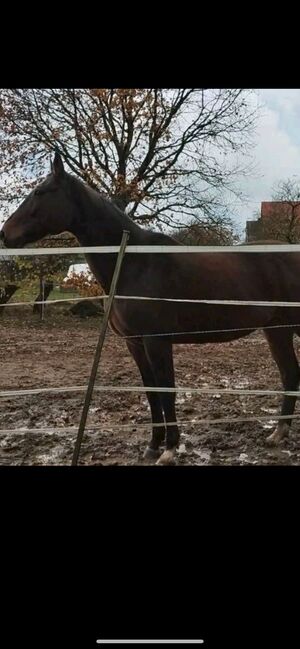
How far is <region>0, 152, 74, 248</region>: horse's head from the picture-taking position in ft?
5.78

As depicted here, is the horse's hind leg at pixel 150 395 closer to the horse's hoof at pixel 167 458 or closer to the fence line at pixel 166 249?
the horse's hoof at pixel 167 458

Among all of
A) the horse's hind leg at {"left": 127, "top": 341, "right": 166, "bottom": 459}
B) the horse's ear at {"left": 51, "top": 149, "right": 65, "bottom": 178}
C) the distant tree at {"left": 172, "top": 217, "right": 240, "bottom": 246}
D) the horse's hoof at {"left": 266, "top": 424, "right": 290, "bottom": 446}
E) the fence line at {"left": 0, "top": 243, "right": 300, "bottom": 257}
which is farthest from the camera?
the distant tree at {"left": 172, "top": 217, "right": 240, "bottom": 246}

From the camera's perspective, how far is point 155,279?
180cm

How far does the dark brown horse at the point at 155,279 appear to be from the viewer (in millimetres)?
1768

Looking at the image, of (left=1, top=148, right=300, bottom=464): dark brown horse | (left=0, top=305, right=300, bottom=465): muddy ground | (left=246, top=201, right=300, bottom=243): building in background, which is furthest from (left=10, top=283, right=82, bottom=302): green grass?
(left=1, top=148, right=300, bottom=464): dark brown horse

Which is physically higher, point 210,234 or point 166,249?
point 210,234

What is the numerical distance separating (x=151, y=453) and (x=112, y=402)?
733 mm

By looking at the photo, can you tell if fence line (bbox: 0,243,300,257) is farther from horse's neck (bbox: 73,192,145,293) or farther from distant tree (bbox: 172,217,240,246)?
distant tree (bbox: 172,217,240,246)

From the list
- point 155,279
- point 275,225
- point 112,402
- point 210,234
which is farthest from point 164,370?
point 275,225

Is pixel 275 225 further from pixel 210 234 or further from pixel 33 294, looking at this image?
pixel 33 294

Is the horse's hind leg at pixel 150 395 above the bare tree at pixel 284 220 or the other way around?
Result: the other way around

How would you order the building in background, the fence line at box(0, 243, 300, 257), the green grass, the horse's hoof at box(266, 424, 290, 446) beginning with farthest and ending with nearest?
the green grass, the building in background, the horse's hoof at box(266, 424, 290, 446), the fence line at box(0, 243, 300, 257)

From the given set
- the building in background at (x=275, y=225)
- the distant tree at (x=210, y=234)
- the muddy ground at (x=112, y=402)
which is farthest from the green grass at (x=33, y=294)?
the building in background at (x=275, y=225)
